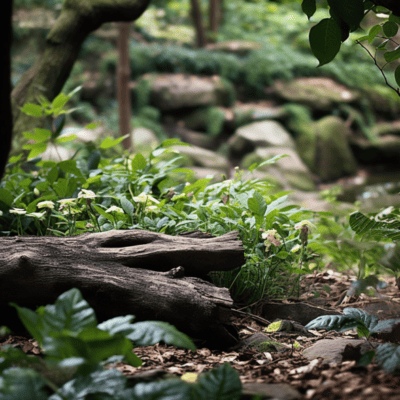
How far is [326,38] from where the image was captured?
1375mm

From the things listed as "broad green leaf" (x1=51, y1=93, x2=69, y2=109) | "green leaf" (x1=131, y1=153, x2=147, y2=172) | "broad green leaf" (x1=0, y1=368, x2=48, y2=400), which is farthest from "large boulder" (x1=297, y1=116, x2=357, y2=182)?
"broad green leaf" (x1=0, y1=368, x2=48, y2=400)

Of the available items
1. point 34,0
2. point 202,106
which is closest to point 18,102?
point 202,106

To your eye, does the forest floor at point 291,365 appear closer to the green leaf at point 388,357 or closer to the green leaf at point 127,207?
the green leaf at point 388,357

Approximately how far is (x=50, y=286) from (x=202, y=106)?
9143 millimetres

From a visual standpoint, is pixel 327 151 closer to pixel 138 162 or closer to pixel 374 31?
pixel 138 162

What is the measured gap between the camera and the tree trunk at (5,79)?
42.5 inches

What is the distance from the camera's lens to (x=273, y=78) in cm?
1164

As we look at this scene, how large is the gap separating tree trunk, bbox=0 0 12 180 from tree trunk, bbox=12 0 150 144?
238 cm

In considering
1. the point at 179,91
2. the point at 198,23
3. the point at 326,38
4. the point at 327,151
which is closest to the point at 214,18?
the point at 198,23

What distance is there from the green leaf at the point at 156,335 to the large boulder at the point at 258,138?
852cm

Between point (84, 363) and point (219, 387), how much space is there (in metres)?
0.37

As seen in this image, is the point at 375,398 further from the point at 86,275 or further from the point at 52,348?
the point at 86,275

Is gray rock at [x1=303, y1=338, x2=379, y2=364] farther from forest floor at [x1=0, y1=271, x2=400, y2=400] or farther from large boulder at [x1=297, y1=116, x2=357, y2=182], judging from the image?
large boulder at [x1=297, y1=116, x2=357, y2=182]

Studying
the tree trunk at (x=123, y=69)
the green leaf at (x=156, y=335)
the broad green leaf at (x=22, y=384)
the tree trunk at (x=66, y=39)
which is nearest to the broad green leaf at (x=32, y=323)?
the broad green leaf at (x=22, y=384)
